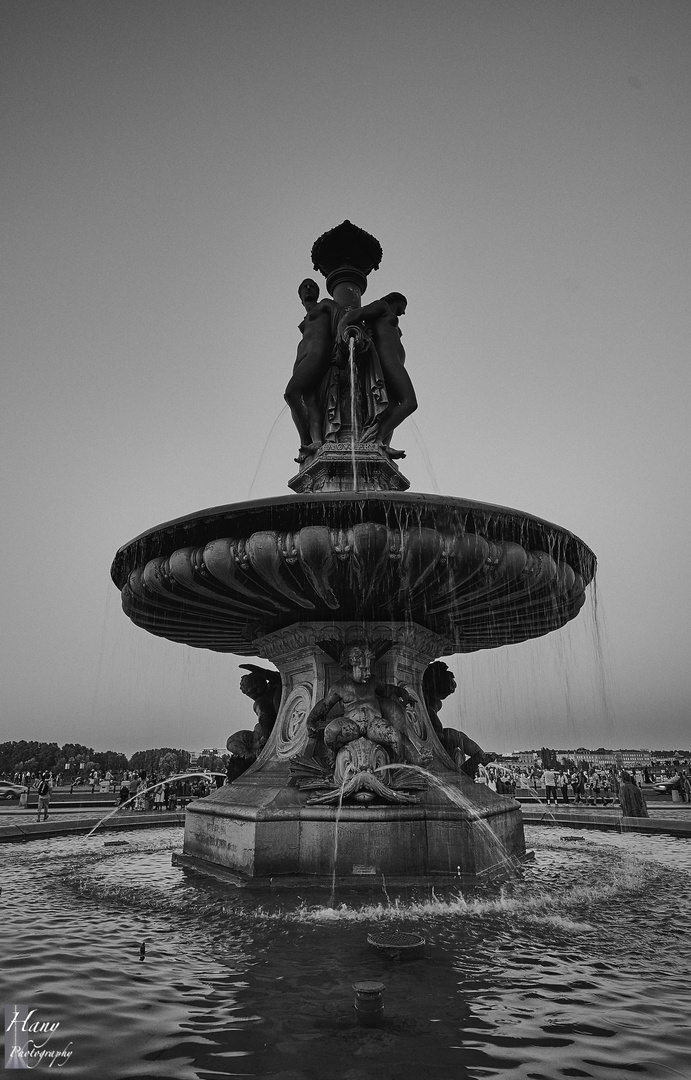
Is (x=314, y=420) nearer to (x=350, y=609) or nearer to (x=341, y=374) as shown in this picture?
(x=341, y=374)

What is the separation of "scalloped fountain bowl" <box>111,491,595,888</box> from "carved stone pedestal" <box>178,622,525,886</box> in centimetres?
2

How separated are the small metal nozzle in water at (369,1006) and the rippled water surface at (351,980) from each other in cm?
4

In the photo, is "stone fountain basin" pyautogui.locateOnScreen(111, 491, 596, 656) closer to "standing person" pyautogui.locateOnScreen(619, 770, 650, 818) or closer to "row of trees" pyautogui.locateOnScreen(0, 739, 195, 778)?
"standing person" pyautogui.locateOnScreen(619, 770, 650, 818)

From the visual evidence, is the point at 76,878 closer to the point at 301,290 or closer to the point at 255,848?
the point at 255,848

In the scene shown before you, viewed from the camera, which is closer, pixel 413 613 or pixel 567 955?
pixel 567 955

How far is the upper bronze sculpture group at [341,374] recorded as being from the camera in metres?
9.35

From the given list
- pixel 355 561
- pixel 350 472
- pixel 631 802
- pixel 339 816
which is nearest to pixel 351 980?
pixel 339 816

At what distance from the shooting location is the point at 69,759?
8231 cm

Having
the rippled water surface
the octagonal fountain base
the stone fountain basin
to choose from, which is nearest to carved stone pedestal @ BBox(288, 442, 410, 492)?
the stone fountain basin

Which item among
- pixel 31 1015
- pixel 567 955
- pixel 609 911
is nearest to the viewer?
pixel 31 1015

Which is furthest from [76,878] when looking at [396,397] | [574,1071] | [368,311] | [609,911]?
[368,311]

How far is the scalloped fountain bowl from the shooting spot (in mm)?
5793

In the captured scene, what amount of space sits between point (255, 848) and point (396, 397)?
613 centimetres

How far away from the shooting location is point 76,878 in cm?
623
